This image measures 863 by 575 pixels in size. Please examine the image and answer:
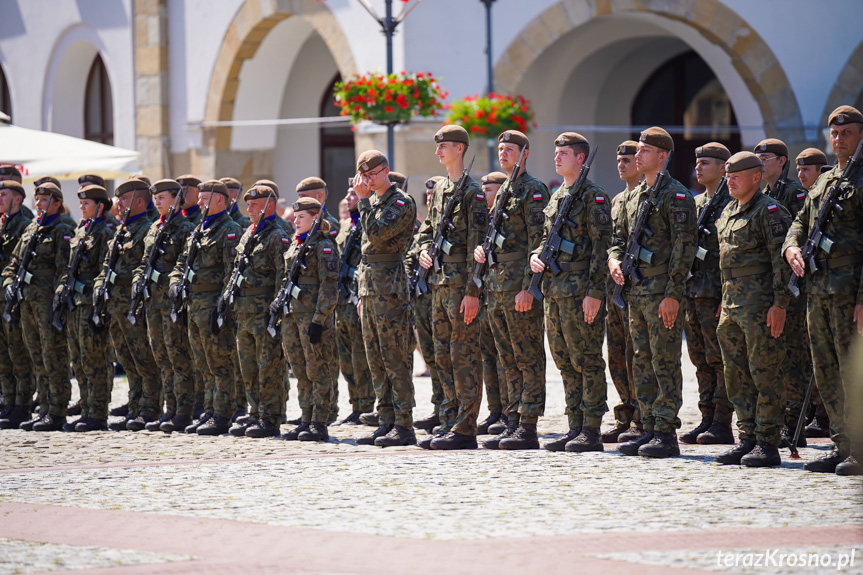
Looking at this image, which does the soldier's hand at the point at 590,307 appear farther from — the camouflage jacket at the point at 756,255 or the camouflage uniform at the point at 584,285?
the camouflage jacket at the point at 756,255

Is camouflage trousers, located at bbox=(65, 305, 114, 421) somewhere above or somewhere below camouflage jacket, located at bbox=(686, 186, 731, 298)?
below

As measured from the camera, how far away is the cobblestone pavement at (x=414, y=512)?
4961 millimetres

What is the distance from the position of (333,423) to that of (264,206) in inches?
71.5

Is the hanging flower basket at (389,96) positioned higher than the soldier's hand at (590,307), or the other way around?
the hanging flower basket at (389,96)

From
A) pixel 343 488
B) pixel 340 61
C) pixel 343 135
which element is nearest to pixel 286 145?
pixel 343 135

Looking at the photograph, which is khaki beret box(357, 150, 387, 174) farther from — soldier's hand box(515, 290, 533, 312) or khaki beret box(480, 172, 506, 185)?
khaki beret box(480, 172, 506, 185)

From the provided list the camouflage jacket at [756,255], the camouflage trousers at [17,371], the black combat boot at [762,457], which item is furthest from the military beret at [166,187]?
the black combat boot at [762,457]

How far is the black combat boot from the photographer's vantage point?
6.86 m

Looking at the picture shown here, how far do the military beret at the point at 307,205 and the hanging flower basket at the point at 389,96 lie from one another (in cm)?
447

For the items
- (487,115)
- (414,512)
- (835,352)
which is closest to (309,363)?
(414,512)

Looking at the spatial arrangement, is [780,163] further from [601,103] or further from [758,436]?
[601,103]

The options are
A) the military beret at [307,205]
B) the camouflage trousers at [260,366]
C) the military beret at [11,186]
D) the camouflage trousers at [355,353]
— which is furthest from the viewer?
the military beret at [11,186]

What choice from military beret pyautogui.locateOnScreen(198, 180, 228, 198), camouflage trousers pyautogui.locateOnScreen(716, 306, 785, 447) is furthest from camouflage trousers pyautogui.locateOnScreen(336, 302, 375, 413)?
camouflage trousers pyautogui.locateOnScreen(716, 306, 785, 447)

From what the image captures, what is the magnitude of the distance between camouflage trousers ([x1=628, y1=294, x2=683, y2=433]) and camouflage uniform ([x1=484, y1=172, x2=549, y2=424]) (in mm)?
618
